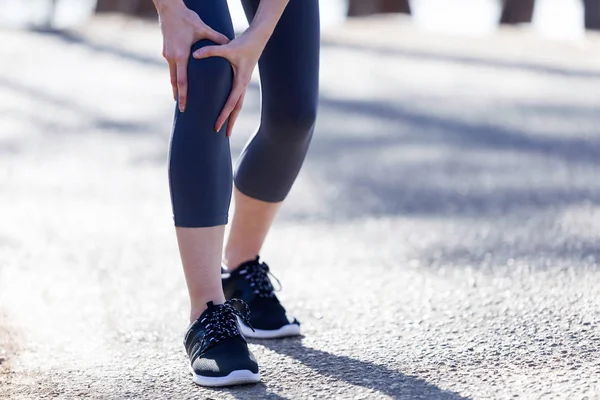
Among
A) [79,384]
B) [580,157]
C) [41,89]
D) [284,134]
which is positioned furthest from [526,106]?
[79,384]

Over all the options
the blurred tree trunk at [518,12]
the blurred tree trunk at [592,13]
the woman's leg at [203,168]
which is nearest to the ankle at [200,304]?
the woman's leg at [203,168]

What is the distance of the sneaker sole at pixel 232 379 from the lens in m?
1.83

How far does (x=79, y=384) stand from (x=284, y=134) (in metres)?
0.67

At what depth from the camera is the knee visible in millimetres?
2045

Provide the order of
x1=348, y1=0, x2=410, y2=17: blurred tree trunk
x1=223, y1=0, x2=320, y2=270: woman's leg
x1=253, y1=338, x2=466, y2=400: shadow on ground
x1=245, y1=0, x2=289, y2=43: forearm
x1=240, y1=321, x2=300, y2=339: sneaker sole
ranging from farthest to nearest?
x1=348, y1=0, x2=410, y2=17: blurred tree trunk
x1=240, y1=321, x2=300, y2=339: sneaker sole
x1=223, y1=0, x2=320, y2=270: woman's leg
x1=245, y1=0, x2=289, y2=43: forearm
x1=253, y1=338, x2=466, y2=400: shadow on ground

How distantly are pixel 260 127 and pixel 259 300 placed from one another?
1.28ft

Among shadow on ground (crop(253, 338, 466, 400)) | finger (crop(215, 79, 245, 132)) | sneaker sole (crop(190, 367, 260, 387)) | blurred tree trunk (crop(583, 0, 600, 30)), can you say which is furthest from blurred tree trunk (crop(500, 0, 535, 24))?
sneaker sole (crop(190, 367, 260, 387))

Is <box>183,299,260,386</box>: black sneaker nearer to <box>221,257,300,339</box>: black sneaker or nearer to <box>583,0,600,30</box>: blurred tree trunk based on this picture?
<box>221,257,300,339</box>: black sneaker

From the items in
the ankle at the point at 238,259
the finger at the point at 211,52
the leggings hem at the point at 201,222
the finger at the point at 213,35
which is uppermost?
the finger at the point at 213,35

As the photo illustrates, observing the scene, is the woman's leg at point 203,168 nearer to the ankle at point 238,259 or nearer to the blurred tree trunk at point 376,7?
the ankle at point 238,259

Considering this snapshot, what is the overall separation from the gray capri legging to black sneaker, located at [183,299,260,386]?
0.18 m

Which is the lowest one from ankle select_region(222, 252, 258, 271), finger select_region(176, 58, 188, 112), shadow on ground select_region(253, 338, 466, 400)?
shadow on ground select_region(253, 338, 466, 400)

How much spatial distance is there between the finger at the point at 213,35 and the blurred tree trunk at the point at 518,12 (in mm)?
9193

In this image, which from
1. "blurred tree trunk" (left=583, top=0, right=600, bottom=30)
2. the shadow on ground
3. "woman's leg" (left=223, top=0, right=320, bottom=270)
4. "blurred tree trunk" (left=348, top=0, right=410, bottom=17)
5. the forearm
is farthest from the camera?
"blurred tree trunk" (left=348, top=0, right=410, bottom=17)
